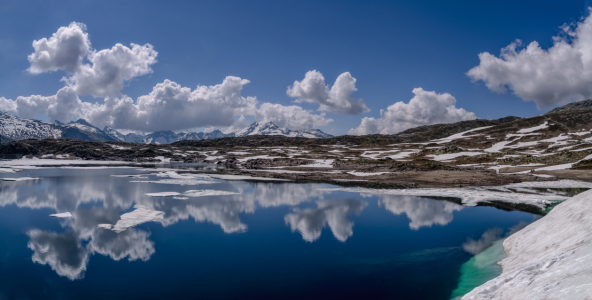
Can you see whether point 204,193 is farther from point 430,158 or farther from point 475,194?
point 430,158

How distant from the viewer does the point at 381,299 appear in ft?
43.2

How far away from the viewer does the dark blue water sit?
1391 cm

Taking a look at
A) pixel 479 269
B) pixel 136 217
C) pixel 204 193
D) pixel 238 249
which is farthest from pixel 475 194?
pixel 136 217

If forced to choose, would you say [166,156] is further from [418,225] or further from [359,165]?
[418,225]

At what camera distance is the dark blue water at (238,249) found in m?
13.9

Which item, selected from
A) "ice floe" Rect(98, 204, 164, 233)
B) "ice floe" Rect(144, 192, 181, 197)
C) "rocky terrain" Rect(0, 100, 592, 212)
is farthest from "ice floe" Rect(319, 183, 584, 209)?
"ice floe" Rect(98, 204, 164, 233)

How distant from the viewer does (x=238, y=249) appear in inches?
746

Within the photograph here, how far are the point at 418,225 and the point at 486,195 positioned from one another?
61.1 feet

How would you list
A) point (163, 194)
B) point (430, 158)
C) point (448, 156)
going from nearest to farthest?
point (163, 194)
point (430, 158)
point (448, 156)

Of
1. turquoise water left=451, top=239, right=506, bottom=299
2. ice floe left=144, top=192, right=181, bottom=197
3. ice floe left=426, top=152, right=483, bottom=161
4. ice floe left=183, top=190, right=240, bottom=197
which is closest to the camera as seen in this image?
turquoise water left=451, top=239, right=506, bottom=299

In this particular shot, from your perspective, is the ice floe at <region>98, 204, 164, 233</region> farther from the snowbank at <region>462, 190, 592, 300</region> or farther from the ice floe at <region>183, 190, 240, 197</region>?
the snowbank at <region>462, 190, 592, 300</region>

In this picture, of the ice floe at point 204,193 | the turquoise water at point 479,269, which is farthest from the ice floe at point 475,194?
the turquoise water at point 479,269

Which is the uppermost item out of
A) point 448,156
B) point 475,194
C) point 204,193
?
point 448,156

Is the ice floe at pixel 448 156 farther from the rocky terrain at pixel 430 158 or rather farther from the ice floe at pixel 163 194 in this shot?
the ice floe at pixel 163 194
